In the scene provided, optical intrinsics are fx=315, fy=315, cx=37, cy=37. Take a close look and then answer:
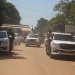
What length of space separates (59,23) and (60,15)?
2674 cm

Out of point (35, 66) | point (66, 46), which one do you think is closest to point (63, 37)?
point (66, 46)

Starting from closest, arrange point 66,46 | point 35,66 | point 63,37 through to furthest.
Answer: point 35,66
point 66,46
point 63,37

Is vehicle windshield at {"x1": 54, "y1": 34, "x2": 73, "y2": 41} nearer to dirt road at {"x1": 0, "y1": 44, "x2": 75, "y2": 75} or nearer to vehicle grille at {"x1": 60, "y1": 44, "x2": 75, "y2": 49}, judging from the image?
vehicle grille at {"x1": 60, "y1": 44, "x2": 75, "y2": 49}

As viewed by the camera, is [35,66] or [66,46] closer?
[35,66]

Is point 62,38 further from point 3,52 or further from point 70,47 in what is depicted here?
point 3,52

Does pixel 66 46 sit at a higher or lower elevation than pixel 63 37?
lower

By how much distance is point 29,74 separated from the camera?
1362cm

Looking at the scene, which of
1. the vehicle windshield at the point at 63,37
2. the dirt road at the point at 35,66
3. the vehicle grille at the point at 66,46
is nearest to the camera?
the dirt road at the point at 35,66

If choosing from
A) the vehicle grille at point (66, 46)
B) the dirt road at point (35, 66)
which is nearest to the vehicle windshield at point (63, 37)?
the vehicle grille at point (66, 46)

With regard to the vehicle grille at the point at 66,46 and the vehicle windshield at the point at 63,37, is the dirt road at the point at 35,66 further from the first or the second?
the vehicle windshield at the point at 63,37

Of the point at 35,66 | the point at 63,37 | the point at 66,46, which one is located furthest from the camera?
the point at 63,37

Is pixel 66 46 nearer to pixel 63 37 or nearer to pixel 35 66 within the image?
pixel 63 37

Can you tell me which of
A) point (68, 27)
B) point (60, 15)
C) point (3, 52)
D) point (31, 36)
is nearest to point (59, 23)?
point (60, 15)

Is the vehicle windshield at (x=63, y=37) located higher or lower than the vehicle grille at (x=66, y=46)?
higher
